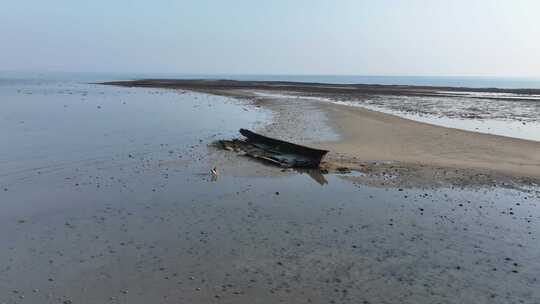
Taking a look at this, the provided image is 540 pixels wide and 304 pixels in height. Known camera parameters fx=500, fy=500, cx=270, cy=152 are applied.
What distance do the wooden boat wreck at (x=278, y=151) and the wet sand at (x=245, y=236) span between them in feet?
2.69

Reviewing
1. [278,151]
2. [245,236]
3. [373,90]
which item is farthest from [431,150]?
[373,90]

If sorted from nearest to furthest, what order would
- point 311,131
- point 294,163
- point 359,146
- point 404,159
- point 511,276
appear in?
point 511,276 < point 294,163 < point 404,159 < point 359,146 < point 311,131

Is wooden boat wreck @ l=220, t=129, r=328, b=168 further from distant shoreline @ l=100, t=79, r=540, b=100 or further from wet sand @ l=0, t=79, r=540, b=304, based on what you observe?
distant shoreline @ l=100, t=79, r=540, b=100

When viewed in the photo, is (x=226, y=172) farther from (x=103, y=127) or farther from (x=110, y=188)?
(x=103, y=127)

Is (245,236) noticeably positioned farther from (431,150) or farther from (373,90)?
(373,90)

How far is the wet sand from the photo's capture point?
693 cm

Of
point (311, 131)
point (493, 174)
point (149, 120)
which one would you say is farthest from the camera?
point (149, 120)

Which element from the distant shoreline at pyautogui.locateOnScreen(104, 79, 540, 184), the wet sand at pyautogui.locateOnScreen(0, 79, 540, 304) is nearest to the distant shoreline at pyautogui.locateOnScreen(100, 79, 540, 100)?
the distant shoreline at pyautogui.locateOnScreen(104, 79, 540, 184)

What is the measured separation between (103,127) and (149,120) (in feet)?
12.6

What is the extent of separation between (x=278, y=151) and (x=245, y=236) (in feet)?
28.4

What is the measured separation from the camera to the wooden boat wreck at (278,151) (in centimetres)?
1577

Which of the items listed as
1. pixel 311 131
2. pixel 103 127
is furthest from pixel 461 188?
pixel 103 127

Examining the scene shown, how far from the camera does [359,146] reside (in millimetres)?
20016

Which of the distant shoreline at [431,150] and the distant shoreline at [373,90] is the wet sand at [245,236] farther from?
the distant shoreline at [373,90]
